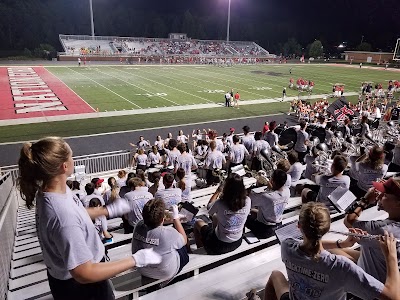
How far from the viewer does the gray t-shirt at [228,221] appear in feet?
13.2

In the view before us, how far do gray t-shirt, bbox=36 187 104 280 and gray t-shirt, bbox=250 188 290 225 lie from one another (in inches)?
117

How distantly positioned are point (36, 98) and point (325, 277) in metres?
26.0

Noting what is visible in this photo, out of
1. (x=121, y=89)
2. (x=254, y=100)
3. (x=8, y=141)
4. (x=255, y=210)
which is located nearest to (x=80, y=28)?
(x=121, y=89)

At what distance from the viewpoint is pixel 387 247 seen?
94.0 inches

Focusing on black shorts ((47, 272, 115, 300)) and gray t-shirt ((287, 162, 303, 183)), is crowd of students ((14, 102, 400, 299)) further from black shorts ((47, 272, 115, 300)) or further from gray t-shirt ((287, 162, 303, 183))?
gray t-shirt ((287, 162, 303, 183))

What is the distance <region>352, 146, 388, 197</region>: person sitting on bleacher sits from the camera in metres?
5.80

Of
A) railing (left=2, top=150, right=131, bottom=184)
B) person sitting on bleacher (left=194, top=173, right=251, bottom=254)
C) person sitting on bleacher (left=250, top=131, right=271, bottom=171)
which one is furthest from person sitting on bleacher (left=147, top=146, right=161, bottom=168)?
person sitting on bleacher (left=194, top=173, right=251, bottom=254)

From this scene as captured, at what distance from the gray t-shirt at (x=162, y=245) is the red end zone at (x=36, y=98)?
744 inches

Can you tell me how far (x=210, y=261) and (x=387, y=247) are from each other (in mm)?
2021

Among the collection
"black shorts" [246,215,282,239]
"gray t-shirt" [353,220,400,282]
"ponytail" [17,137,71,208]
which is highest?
"ponytail" [17,137,71,208]

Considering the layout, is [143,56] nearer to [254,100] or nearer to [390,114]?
[254,100]

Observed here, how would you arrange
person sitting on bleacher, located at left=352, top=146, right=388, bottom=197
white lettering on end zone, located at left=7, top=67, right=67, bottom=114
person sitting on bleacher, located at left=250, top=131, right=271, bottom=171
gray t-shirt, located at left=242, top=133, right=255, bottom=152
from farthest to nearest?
white lettering on end zone, located at left=7, top=67, right=67, bottom=114, gray t-shirt, located at left=242, top=133, right=255, bottom=152, person sitting on bleacher, located at left=250, top=131, right=271, bottom=171, person sitting on bleacher, located at left=352, top=146, right=388, bottom=197

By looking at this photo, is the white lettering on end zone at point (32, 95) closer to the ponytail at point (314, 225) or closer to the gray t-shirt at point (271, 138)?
the gray t-shirt at point (271, 138)

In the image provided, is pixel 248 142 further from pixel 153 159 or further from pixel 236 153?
pixel 153 159
